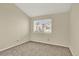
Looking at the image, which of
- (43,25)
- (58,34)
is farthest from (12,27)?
(58,34)

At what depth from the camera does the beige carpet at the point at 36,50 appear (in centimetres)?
201

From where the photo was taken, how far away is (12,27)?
211 centimetres

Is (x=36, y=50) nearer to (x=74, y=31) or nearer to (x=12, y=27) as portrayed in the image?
(x=12, y=27)

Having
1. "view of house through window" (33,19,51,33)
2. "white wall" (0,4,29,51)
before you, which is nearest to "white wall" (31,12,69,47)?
"view of house through window" (33,19,51,33)

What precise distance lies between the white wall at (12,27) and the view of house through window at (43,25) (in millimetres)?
197

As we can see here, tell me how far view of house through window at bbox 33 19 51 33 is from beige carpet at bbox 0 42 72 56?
31 cm

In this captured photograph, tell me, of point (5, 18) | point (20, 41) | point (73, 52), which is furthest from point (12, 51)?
point (73, 52)

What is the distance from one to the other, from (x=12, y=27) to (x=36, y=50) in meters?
0.71

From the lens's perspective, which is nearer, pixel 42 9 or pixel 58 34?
pixel 42 9

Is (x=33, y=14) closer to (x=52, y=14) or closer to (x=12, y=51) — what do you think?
(x=52, y=14)

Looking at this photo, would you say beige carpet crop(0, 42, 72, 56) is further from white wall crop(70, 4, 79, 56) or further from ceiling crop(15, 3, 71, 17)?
ceiling crop(15, 3, 71, 17)

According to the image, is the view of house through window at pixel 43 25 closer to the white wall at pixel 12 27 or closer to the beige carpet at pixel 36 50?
the white wall at pixel 12 27

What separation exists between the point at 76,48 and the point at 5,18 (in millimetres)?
1638

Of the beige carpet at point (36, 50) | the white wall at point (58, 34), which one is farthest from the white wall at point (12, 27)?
the white wall at point (58, 34)
